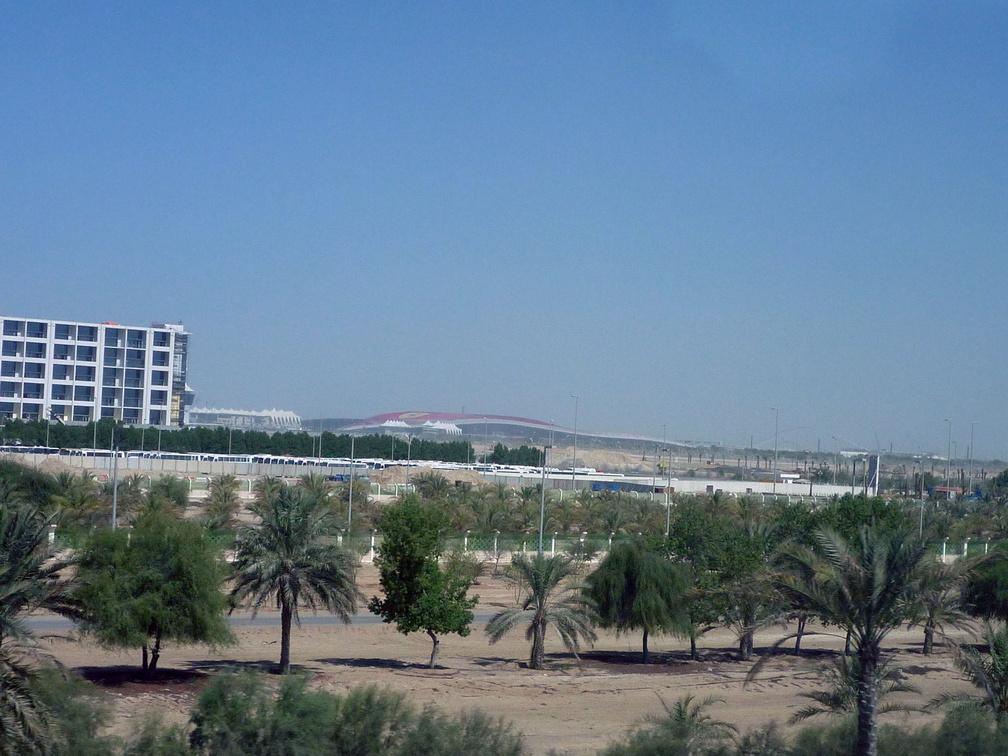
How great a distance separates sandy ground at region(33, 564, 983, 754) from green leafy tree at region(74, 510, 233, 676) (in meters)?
1.03

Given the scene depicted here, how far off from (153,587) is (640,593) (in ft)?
43.3

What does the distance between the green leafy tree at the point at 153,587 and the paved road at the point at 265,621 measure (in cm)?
728

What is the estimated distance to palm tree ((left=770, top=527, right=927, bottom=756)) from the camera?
15.9m

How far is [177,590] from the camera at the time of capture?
2347 centimetres

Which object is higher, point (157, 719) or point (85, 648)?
point (157, 719)

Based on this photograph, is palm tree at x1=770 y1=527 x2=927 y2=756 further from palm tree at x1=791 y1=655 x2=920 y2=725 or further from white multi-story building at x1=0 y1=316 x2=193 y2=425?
white multi-story building at x1=0 y1=316 x2=193 y2=425

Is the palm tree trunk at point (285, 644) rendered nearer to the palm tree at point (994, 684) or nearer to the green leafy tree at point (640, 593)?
the green leafy tree at point (640, 593)

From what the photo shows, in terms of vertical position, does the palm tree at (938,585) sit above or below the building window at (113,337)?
below

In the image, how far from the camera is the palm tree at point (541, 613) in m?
28.5

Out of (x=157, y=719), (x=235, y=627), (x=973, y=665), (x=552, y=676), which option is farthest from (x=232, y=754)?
(x=235, y=627)

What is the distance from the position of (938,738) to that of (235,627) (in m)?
21.4

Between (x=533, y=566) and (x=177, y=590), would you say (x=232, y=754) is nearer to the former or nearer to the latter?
(x=177, y=590)

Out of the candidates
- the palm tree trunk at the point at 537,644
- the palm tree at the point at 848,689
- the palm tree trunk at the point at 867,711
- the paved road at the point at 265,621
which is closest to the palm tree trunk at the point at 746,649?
the palm tree trunk at the point at 537,644

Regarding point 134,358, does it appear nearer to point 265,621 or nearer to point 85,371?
point 85,371
